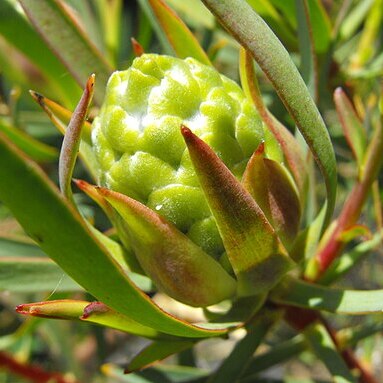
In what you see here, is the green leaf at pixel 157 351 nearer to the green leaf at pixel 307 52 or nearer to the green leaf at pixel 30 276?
the green leaf at pixel 30 276

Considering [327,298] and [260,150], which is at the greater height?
[260,150]

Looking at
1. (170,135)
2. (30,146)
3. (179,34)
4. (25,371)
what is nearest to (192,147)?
(170,135)

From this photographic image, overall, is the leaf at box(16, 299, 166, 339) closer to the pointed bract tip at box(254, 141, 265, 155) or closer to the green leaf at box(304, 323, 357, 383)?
the pointed bract tip at box(254, 141, 265, 155)

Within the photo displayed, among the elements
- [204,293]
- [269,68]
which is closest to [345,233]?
[204,293]

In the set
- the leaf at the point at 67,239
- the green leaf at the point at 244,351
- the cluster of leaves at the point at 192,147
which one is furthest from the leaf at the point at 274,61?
the green leaf at the point at 244,351

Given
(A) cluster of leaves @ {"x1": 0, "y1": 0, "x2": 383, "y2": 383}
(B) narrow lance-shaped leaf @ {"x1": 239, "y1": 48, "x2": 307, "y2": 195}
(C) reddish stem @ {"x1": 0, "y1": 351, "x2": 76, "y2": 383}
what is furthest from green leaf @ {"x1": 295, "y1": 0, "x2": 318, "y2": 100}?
(C) reddish stem @ {"x1": 0, "y1": 351, "x2": 76, "y2": 383}

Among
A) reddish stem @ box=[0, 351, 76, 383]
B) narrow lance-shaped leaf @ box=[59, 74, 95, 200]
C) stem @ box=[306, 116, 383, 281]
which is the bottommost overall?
reddish stem @ box=[0, 351, 76, 383]

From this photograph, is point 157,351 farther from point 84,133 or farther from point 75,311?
point 84,133
